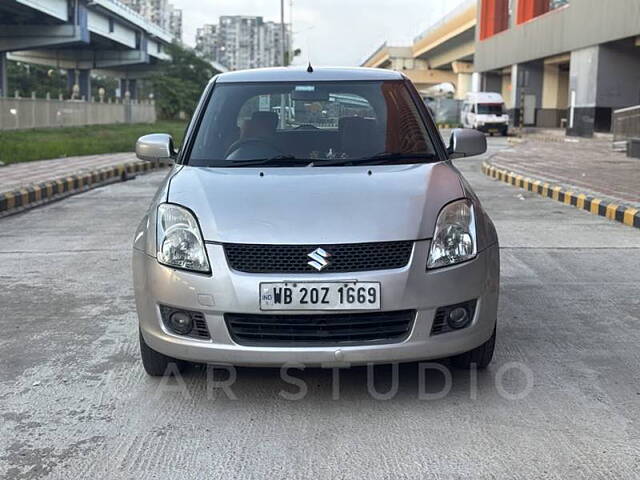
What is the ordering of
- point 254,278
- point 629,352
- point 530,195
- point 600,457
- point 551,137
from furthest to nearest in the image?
1. point 551,137
2. point 530,195
3. point 629,352
4. point 254,278
5. point 600,457

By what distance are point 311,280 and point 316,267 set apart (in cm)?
7

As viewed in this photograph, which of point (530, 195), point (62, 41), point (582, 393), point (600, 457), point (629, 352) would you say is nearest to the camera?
point (600, 457)

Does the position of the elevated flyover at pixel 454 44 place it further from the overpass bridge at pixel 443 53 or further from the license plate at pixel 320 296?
the license plate at pixel 320 296

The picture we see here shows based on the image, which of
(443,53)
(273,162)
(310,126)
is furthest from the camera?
(443,53)

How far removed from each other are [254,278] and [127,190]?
1067 centimetres

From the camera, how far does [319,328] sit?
136 inches

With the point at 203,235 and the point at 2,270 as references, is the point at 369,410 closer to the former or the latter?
the point at 203,235

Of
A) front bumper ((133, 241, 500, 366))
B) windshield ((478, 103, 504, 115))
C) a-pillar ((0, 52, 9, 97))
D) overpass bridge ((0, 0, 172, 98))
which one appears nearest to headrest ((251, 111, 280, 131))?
front bumper ((133, 241, 500, 366))

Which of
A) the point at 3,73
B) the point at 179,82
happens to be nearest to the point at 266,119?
the point at 3,73

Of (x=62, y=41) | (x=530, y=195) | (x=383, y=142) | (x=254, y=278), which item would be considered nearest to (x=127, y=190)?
(x=530, y=195)

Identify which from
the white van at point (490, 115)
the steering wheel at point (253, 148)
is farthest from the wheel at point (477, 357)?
the white van at point (490, 115)

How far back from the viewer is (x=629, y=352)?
4.45 metres

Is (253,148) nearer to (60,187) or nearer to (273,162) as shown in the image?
(273,162)

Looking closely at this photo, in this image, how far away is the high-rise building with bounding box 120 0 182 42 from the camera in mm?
119562
